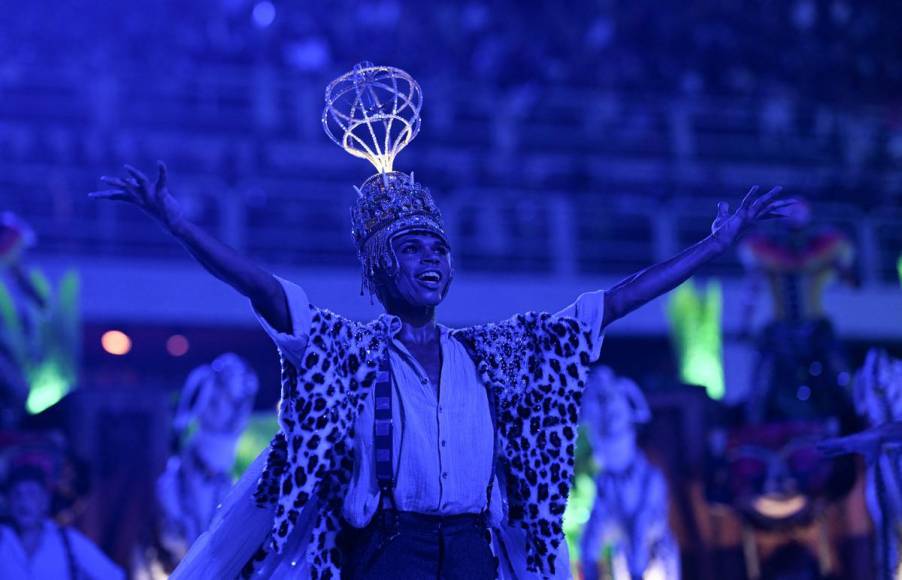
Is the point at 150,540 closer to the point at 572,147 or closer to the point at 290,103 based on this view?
the point at 290,103

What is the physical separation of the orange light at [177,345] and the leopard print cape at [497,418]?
7.36 metres

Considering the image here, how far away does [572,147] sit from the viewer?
14.1 metres

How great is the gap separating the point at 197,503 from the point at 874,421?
3.81m

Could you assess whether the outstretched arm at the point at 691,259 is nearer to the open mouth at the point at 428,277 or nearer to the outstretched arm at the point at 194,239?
the open mouth at the point at 428,277

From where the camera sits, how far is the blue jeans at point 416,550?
8.21 feet

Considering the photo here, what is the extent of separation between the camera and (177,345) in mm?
9875

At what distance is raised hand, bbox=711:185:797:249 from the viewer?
279 cm

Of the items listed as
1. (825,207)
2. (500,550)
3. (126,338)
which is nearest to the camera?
(500,550)

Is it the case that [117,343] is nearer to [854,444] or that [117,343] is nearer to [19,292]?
[19,292]

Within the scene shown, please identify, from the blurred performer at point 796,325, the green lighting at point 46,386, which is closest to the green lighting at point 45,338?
the green lighting at point 46,386

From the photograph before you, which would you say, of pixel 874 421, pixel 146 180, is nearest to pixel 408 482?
pixel 146 180

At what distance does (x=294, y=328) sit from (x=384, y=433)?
303 millimetres

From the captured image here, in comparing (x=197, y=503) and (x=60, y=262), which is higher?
(x=60, y=262)

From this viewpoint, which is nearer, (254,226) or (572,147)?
(254,226)
